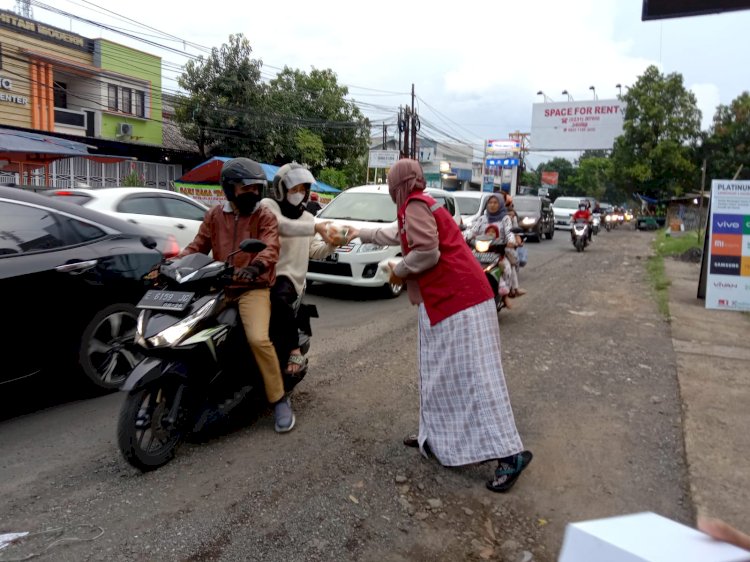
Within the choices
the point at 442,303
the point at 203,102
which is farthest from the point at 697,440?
the point at 203,102

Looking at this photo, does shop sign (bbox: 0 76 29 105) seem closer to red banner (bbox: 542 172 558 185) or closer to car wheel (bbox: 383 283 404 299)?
car wheel (bbox: 383 283 404 299)

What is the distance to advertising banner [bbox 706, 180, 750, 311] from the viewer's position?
866cm

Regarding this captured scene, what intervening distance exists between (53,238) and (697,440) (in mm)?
4650

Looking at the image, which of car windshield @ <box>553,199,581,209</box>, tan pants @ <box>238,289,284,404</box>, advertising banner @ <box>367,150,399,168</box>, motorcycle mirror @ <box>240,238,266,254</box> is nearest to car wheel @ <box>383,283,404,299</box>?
tan pants @ <box>238,289,284,404</box>

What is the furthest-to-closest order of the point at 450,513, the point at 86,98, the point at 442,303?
the point at 86,98 → the point at 442,303 → the point at 450,513

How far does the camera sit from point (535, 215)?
2211cm

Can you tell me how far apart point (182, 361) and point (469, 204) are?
43.0ft

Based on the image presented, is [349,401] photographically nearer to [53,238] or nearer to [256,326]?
[256,326]

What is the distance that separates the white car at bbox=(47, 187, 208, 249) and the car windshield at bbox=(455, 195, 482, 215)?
8463 mm

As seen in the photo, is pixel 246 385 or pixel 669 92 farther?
pixel 669 92

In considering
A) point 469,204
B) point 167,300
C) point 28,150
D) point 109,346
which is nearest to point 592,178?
point 469,204

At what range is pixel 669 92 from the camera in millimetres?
36969

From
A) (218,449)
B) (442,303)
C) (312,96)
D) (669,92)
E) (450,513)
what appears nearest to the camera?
(450,513)

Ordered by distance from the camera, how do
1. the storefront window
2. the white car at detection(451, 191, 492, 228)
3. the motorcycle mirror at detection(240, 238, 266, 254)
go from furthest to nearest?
1. the storefront window
2. the white car at detection(451, 191, 492, 228)
3. the motorcycle mirror at detection(240, 238, 266, 254)
